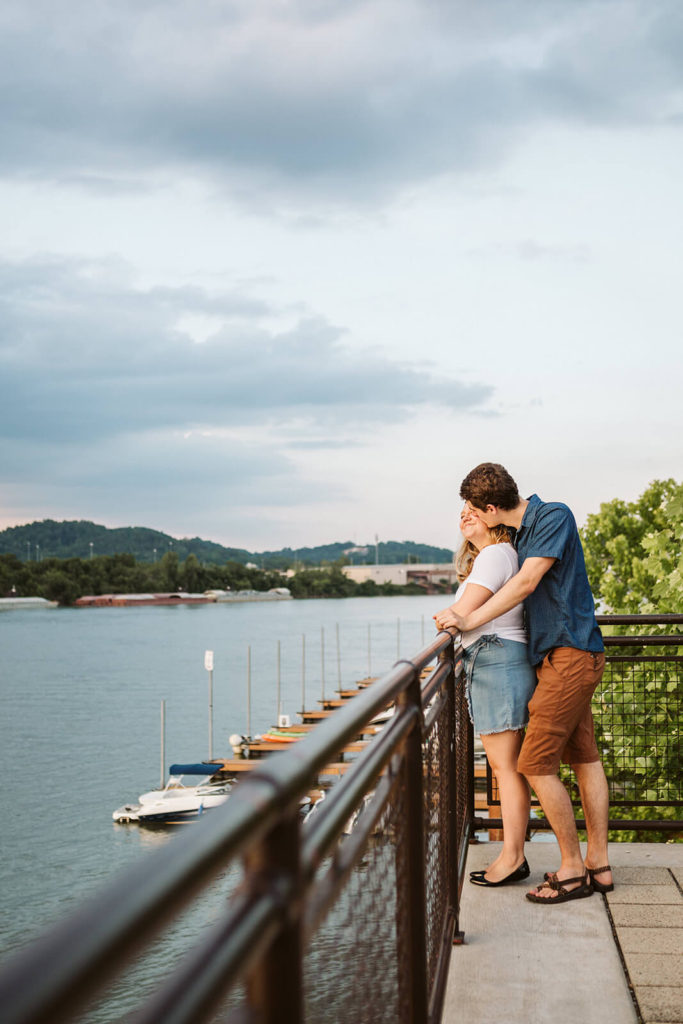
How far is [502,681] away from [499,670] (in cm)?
5

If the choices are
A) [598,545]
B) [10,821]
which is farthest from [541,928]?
[10,821]

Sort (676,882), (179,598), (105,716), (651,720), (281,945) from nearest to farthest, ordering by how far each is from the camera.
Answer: (281,945) < (676,882) < (651,720) < (105,716) < (179,598)

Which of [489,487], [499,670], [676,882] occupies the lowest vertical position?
[676,882]

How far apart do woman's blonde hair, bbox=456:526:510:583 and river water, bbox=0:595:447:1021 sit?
1.95m

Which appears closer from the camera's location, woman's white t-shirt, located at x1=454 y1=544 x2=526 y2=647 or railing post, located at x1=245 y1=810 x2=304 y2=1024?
railing post, located at x1=245 y1=810 x2=304 y2=1024

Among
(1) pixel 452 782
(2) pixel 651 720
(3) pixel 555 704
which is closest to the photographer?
(1) pixel 452 782

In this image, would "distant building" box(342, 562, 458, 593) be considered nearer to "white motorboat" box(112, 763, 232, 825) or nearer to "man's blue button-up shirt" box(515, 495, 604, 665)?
"white motorboat" box(112, 763, 232, 825)

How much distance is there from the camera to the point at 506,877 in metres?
4.51

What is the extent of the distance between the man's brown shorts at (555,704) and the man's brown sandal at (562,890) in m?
0.53

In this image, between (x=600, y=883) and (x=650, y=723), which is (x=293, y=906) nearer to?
(x=600, y=883)

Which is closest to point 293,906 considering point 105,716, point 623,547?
point 623,547

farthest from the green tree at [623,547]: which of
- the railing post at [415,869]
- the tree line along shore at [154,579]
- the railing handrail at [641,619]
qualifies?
the tree line along shore at [154,579]

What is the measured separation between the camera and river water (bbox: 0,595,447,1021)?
3778 centimetres

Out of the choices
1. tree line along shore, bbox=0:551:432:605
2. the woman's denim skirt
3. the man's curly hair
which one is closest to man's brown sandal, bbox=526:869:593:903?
the woman's denim skirt
